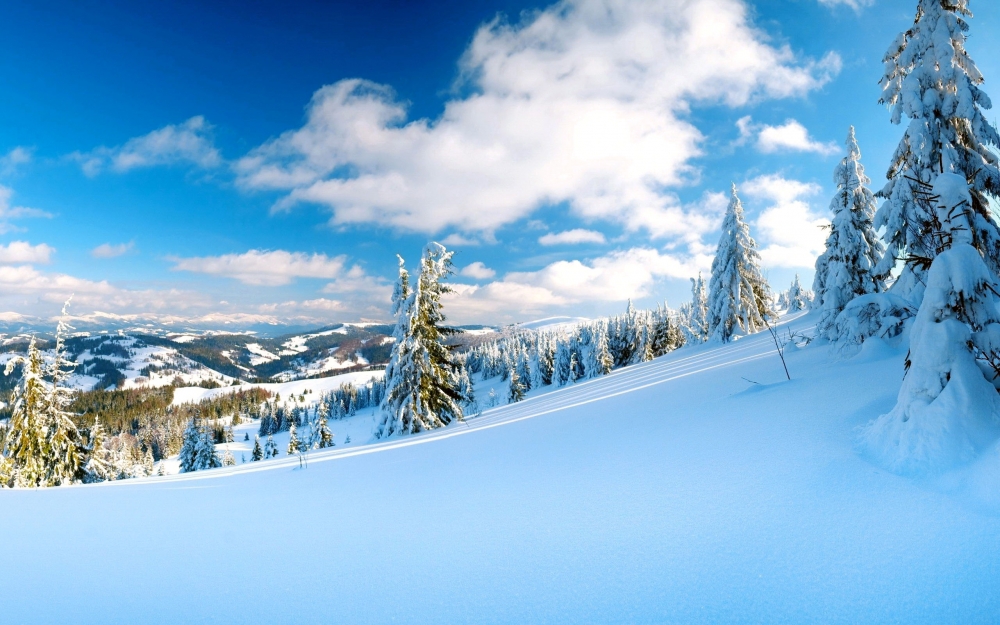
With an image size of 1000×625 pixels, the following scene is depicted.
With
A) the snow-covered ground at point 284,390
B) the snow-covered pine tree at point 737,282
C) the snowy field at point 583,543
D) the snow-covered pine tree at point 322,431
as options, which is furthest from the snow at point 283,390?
the snowy field at point 583,543

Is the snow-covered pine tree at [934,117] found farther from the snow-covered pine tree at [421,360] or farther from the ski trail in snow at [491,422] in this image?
the snow-covered pine tree at [421,360]

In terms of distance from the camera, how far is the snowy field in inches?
81.4

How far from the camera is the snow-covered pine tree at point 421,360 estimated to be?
16.3 metres

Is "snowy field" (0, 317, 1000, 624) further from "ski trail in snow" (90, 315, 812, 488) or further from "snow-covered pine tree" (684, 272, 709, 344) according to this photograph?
"snow-covered pine tree" (684, 272, 709, 344)

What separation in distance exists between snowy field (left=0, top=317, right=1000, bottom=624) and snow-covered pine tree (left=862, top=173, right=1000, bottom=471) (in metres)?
0.30

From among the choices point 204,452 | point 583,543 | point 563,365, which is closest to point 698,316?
point 563,365

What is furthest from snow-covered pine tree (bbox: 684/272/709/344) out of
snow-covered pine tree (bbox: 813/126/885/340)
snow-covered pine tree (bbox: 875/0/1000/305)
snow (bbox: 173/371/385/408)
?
snow (bbox: 173/371/385/408)

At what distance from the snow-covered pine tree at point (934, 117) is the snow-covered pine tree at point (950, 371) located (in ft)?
11.7

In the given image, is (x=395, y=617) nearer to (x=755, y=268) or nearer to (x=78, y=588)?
(x=78, y=588)

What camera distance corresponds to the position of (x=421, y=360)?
16.5 meters

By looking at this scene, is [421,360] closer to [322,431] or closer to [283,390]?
[322,431]

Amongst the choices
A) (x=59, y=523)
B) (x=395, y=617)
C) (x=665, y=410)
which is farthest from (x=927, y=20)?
(x=59, y=523)

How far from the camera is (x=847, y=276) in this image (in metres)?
16.9

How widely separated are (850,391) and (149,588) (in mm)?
7542
